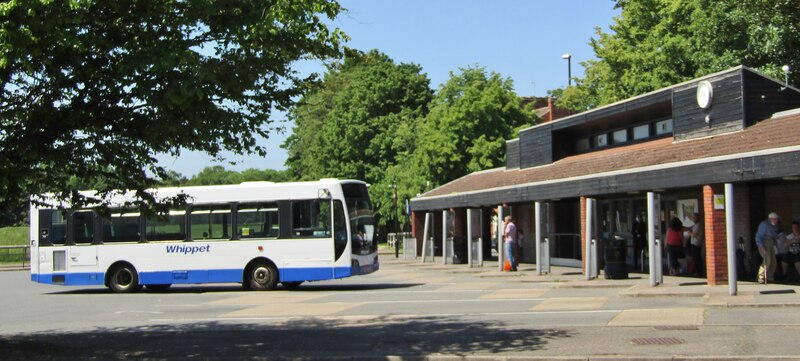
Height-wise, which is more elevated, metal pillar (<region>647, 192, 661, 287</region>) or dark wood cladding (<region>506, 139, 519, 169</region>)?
dark wood cladding (<region>506, 139, 519, 169</region>)

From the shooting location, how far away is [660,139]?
24.4m

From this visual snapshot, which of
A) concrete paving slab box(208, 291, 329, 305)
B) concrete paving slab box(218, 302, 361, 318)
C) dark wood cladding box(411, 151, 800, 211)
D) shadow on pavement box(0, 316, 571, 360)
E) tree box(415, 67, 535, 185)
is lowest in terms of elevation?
concrete paving slab box(208, 291, 329, 305)

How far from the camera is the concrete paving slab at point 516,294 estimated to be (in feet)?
58.4

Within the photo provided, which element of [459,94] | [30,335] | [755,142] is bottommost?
[30,335]

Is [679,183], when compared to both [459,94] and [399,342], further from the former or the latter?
[459,94]

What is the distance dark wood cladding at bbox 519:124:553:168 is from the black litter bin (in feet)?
29.3

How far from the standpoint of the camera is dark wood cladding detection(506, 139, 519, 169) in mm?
32656

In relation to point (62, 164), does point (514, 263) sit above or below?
below

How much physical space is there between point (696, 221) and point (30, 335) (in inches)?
620

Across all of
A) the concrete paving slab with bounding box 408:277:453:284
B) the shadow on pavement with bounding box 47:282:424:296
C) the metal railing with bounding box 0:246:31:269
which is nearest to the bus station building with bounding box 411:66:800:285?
the concrete paving slab with bounding box 408:277:453:284

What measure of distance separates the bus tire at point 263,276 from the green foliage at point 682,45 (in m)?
17.6

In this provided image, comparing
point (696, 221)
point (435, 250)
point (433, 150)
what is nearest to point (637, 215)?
point (696, 221)

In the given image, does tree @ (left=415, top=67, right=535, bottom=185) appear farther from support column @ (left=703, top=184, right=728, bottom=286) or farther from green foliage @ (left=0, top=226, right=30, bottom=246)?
green foliage @ (left=0, top=226, right=30, bottom=246)

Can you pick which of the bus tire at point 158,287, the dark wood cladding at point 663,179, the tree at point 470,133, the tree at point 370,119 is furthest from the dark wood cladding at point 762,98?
the tree at point 370,119
